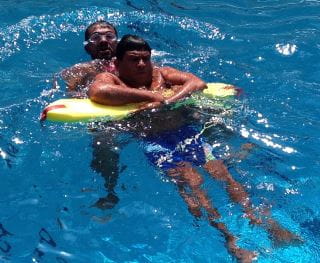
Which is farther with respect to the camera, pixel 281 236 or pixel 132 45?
pixel 132 45

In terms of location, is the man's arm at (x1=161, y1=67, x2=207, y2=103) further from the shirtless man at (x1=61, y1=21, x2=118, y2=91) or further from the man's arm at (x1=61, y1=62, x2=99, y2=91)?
the man's arm at (x1=61, y1=62, x2=99, y2=91)

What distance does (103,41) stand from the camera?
634cm

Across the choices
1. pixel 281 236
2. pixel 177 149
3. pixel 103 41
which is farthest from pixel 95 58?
pixel 281 236

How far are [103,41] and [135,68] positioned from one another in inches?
53.0

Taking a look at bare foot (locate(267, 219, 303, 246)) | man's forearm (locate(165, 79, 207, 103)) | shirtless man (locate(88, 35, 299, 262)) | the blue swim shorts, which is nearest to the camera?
bare foot (locate(267, 219, 303, 246))

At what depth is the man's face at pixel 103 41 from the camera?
250 inches

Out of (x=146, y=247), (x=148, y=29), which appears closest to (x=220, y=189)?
(x=146, y=247)

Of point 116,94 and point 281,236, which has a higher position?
point 116,94

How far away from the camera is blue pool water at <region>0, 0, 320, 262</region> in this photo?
413 cm

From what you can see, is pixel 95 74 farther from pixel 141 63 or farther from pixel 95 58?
pixel 141 63

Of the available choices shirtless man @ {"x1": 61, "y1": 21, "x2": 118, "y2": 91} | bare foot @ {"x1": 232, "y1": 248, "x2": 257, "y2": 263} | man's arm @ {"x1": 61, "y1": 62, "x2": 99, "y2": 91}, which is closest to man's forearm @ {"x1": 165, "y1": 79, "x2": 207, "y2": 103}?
shirtless man @ {"x1": 61, "y1": 21, "x2": 118, "y2": 91}

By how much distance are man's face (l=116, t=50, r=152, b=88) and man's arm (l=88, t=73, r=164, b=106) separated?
0.23 meters

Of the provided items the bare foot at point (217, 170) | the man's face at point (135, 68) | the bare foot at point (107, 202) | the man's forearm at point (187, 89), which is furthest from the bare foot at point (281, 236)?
the man's face at point (135, 68)

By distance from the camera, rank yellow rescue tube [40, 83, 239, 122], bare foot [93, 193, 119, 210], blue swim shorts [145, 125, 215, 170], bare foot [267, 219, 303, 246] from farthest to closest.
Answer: yellow rescue tube [40, 83, 239, 122] → blue swim shorts [145, 125, 215, 170] → bare foot [93, 193, 119, 210] → bare foot [267, 219, 303, 246]
